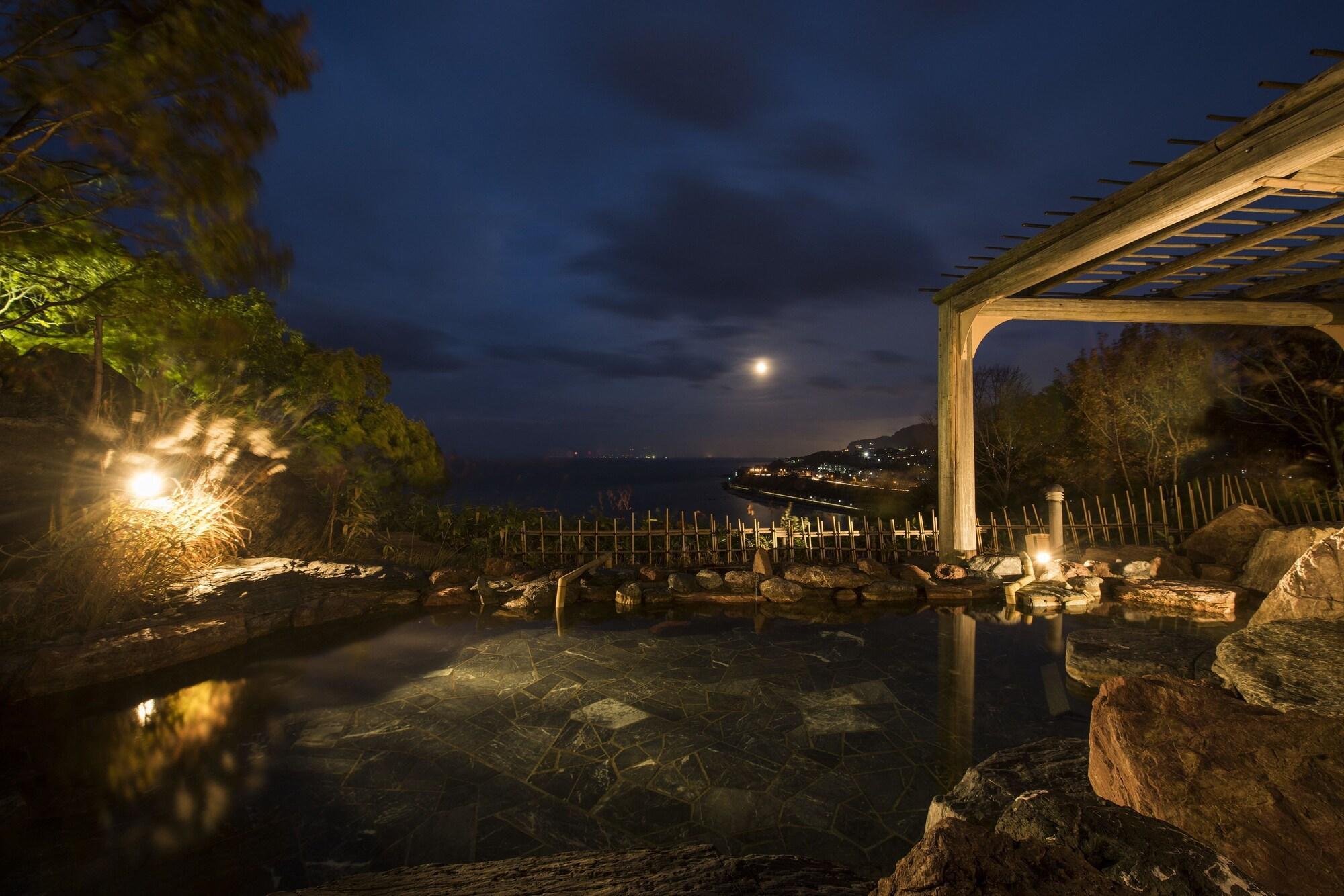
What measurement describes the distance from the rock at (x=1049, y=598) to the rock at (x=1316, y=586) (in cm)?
335

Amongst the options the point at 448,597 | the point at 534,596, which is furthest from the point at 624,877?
the point at 448,597

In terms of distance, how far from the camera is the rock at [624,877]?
1.86 meters

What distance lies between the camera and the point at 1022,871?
1.26 metres

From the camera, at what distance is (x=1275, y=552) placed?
297 inches

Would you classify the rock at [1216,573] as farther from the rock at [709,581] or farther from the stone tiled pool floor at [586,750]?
the rock at [709,581]

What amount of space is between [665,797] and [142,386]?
33.7 ft

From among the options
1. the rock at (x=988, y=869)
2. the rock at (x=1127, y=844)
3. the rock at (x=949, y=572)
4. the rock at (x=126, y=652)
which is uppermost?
the rock at (x=988, y=869)

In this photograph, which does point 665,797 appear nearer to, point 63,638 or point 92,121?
point 63,638

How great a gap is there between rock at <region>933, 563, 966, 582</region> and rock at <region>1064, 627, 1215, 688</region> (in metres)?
3.13

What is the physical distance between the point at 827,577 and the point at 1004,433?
519 inches

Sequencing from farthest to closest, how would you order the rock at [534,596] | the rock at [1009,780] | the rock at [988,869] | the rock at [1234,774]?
the rock at [534,596] < the rock at [1009,780] < the rock at [1234,774] < the rock at [988,869]

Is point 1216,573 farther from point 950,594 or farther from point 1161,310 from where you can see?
point 1161,310

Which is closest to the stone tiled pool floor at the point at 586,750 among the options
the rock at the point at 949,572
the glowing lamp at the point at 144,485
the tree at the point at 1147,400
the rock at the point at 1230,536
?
the rock at the point at 949,572

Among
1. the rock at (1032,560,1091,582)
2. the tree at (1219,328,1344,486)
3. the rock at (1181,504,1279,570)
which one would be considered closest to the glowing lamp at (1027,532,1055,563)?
the rock at (1032,560,1091,582)
